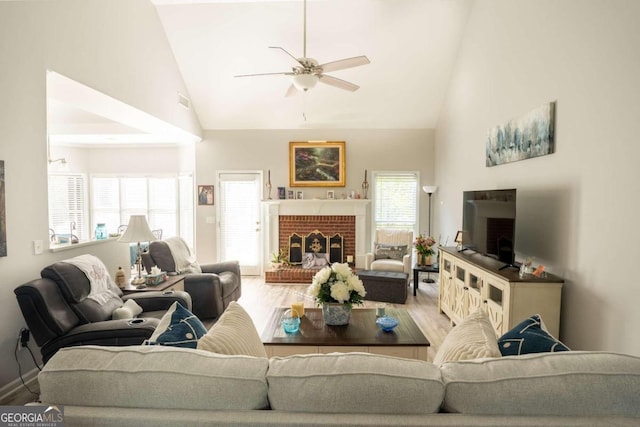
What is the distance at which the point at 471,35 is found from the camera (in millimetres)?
5023

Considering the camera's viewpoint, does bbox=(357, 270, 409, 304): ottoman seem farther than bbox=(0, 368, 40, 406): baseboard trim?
Yes

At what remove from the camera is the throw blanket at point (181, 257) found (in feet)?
15.4

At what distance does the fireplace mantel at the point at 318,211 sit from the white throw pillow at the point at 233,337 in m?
5.03

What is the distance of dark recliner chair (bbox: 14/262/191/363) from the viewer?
2.57m

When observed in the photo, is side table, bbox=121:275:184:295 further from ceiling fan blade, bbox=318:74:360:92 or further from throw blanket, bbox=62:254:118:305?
ceiling fan blade, bbox=318:74:360:92

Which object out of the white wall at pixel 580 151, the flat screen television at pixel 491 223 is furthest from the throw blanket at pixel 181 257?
the white wall at pixel 580 151

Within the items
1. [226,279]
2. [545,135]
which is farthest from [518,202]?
[226,279]

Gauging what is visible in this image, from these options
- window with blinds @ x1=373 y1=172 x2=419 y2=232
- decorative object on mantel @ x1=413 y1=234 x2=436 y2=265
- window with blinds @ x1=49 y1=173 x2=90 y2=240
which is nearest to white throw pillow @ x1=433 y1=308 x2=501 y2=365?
decorative object on mantel @ x1=413 y1=234 x2=436 y2=265

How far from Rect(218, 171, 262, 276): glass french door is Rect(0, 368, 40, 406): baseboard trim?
4.27m

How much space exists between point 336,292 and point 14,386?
2.53m

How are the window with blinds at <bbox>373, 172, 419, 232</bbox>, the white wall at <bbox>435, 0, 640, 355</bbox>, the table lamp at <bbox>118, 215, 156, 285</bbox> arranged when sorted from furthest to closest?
the window with blinds at <bbox>373, 172, 419, 232</bbox> < the table lamp at <bbox>118, 215, 156, 285</bbox> < the white wall at <bbox>435, 0, 640, 355</bbox>

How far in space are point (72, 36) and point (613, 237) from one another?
4.62m

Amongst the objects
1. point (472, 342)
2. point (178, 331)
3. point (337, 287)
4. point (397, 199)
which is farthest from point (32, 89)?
point (397, 199)

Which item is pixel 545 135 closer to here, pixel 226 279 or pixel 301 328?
pixel 301 328
